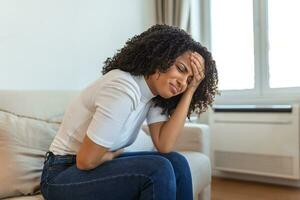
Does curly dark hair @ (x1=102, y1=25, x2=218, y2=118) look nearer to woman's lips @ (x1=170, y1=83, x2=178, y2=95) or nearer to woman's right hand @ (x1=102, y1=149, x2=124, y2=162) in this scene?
woman's lips @ (x1=170, y1=83, x2=178, y2=95)

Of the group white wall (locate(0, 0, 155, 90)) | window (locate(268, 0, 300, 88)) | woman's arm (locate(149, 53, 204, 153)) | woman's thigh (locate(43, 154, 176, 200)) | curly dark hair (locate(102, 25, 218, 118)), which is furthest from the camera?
window (locate(268, 0, 300, 88))

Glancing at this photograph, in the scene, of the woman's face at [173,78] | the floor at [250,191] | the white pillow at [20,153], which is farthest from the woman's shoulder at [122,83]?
the floor at [250,191]

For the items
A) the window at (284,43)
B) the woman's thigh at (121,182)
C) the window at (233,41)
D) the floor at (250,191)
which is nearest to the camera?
the woman's thigh at (121,182)

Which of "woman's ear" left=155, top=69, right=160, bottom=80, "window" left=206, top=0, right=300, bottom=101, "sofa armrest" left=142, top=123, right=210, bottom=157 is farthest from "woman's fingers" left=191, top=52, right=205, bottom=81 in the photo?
"window" left=206, top=0, right=300, bottom=101

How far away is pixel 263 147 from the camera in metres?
2.45

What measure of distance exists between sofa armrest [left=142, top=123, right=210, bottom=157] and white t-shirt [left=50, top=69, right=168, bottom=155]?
2.12ft

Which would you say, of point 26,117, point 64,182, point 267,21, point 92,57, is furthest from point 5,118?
point 267,21

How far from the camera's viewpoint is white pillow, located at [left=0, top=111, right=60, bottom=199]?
117cm

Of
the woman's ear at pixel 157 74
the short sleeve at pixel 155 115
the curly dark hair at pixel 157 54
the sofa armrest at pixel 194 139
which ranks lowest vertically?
the sofa armrest at pixel 194 139

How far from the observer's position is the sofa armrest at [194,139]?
1.81 meters

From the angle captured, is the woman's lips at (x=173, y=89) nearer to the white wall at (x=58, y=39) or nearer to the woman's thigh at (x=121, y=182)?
the woman's thigh at (x=121, y=182)

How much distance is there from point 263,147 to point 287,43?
0.91m

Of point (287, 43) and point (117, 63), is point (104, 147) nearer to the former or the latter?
point (117, 63)

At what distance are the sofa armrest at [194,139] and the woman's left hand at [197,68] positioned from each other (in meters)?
0.62
